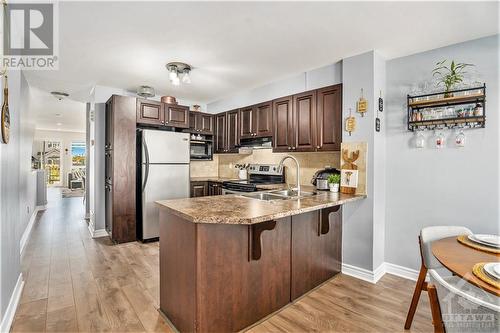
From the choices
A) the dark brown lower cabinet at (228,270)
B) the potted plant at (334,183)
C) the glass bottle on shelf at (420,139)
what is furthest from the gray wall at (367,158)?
the dark brown lower cabinet at (228,270)

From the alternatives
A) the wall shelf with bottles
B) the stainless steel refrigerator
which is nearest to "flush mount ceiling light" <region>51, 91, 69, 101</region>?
the stainless steel refrigerator

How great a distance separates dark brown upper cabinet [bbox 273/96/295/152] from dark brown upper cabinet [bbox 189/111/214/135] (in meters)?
1.69

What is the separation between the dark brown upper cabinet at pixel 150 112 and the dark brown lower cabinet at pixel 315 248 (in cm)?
296

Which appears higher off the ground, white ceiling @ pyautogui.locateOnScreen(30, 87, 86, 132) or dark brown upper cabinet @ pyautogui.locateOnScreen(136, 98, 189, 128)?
white ceiling @ pyautogui.locateOnScreen(30, 87, 86, 132)

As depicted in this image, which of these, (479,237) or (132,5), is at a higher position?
(132,5)

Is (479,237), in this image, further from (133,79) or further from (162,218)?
(133,79)

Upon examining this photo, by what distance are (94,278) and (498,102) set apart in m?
4.37

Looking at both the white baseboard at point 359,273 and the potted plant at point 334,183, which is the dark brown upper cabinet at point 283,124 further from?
the white baseboard at point 359,273

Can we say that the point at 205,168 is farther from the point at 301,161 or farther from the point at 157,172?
the point at 301,161

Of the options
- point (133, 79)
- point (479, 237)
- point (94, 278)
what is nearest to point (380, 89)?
point (479, 237)

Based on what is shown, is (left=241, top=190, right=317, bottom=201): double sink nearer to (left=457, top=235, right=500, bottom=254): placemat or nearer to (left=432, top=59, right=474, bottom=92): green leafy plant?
(left=457, top=235, right=500, bottom=254): placemat

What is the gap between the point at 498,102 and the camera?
2.32 metres

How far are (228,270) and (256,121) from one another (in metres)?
2.70

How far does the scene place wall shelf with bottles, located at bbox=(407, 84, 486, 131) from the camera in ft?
7.77
